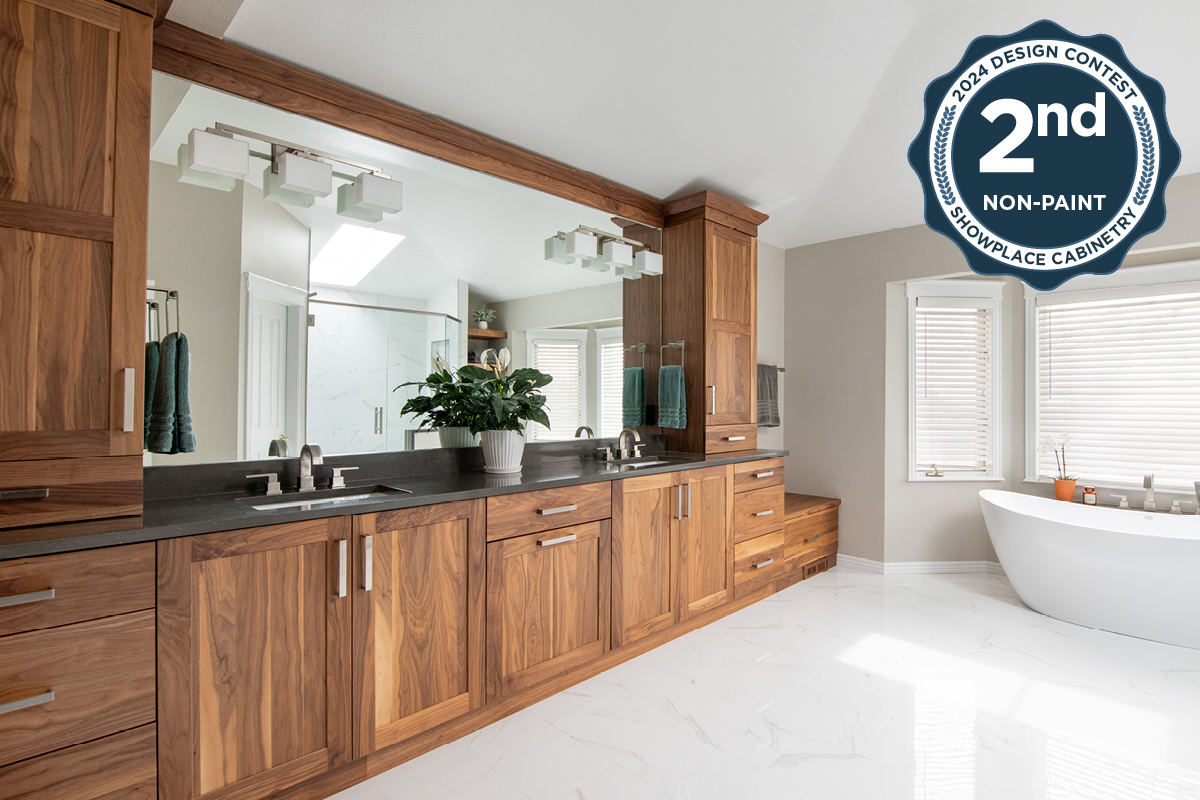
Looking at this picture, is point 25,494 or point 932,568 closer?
point 25,494

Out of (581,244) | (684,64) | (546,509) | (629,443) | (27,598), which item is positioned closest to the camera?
(27,598)

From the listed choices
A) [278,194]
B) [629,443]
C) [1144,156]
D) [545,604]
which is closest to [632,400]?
[629,443]

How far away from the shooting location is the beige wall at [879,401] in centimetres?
412

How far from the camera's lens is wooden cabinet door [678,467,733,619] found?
3.09 m

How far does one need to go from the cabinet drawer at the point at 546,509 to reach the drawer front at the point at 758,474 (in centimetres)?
106

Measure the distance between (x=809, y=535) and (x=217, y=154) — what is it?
3.79 metres

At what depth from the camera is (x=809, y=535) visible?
410cm

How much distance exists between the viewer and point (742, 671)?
107 inches

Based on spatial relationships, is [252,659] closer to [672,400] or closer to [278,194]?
[278,194]

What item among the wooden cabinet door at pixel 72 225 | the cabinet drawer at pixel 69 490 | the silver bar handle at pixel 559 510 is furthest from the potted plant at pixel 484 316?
the cabinet drawer at pixel 69 490

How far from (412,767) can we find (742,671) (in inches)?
56.2

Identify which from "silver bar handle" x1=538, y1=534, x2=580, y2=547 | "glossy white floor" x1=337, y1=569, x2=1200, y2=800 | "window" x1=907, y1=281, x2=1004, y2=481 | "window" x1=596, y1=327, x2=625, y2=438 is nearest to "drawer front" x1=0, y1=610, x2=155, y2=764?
"glossy white floor" x1=337, y1=569, x2=1200, y2=800

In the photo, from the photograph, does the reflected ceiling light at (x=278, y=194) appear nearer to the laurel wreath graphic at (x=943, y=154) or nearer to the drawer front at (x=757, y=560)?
the drawer front at (x=757, y=560)

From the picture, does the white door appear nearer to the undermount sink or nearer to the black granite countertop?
the black granite countertop
